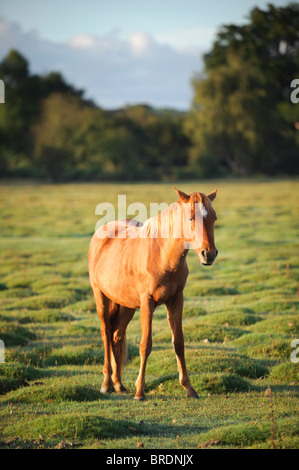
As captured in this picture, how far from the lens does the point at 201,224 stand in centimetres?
698

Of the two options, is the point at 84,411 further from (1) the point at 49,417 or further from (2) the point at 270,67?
(2) the point at 270,67

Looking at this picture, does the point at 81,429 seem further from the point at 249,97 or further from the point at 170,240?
the point at 249,97

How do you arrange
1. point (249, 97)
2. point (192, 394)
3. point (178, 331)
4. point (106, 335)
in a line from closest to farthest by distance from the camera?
point (178, 331)
point (192, 394)
point (106, 335)
point (249, 97)

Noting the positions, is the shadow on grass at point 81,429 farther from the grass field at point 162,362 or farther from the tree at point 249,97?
the tree at point 249,97

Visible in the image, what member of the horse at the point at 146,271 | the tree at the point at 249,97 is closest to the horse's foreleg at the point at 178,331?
the horse at the point at 146,271

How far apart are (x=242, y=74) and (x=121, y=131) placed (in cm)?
1865

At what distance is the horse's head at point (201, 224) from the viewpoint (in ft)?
22.6

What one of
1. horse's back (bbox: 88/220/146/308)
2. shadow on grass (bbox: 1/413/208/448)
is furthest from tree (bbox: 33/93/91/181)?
shadow on grass (bbox: 1/413/208/448)

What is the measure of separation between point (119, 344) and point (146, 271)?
63.1 inches

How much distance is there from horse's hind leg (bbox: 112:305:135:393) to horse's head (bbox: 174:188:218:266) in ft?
7.14

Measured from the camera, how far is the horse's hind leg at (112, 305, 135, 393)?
8.46 meters

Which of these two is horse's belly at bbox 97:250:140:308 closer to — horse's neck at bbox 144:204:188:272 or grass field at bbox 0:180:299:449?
horse's neck at bbox 144:204:188:272

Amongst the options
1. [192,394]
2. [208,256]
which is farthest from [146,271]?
[192,394]

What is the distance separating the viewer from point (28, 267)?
20.0 m
